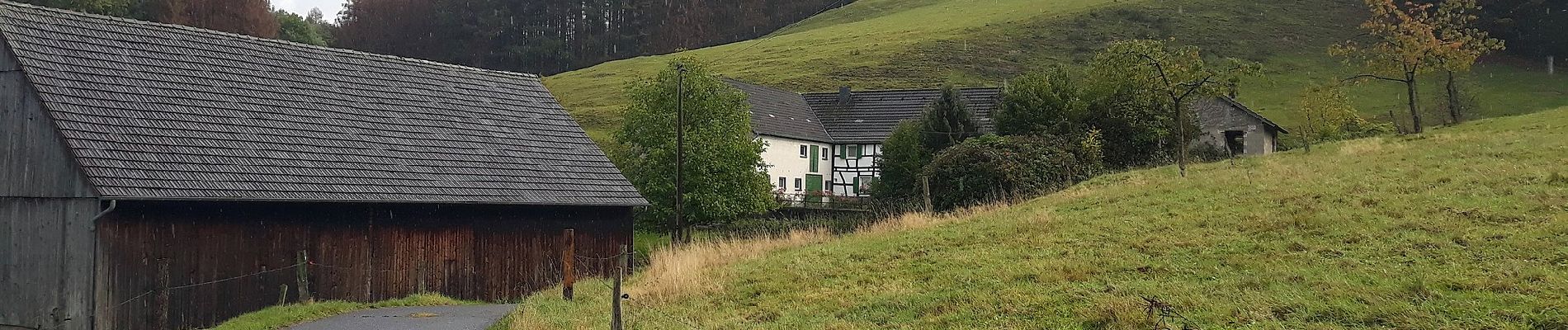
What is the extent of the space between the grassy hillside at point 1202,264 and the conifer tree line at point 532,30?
259 ft

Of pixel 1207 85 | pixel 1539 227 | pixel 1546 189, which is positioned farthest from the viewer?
pixel 1207 85

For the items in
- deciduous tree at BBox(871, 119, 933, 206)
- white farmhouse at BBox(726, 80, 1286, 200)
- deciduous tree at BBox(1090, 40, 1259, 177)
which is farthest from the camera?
white farmhouse at BBox(726, 80, 1286, 200)

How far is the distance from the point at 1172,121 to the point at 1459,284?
80.3 feet

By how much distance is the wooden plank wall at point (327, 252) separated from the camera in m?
19.2

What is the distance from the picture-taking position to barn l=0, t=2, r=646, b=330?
62.2ft

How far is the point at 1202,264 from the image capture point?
1412 cm

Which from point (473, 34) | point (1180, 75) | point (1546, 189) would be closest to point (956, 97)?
point (1180, 75)

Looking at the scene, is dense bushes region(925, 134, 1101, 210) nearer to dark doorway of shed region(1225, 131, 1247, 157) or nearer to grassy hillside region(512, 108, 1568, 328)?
grassy hillside region(512, 108, 1568, 328)

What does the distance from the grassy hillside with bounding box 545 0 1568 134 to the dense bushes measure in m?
28.1

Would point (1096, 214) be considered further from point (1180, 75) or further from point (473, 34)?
→ point (473, 34)

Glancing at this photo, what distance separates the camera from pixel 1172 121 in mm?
35344

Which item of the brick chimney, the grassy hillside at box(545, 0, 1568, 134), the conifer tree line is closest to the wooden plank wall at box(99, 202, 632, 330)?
the grassy hillside at box(545, 0, 1568, 134)

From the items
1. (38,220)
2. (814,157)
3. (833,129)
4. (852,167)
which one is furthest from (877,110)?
(38,220)

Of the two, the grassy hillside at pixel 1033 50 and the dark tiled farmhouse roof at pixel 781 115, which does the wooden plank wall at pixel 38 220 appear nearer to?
the dark tiled farmhouse roof at pixel 781 115
